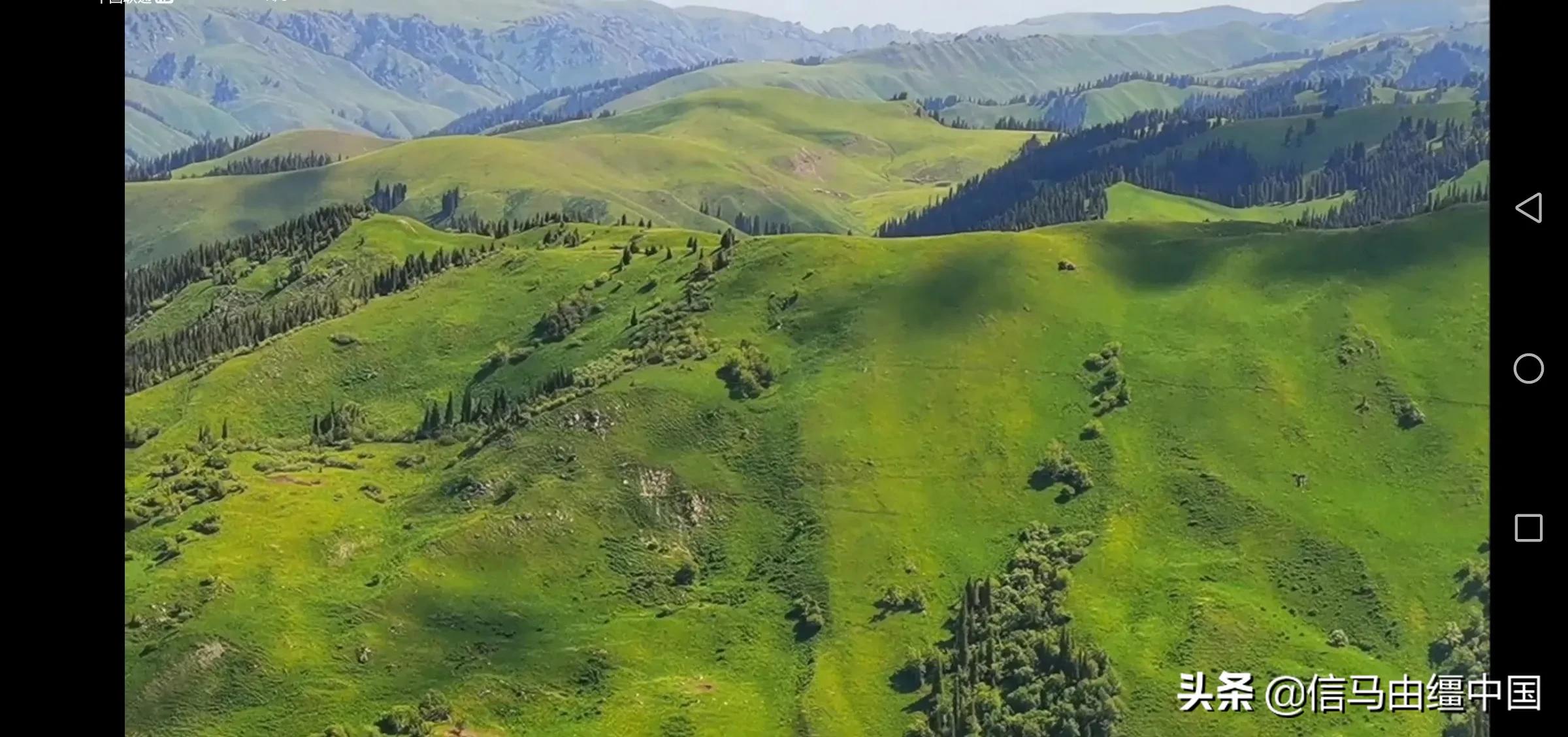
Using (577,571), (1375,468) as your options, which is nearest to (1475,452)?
(1375,468)

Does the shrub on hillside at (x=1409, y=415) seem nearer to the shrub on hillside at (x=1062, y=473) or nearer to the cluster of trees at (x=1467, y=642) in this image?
the cluster of trees at (x=1467, y=642)

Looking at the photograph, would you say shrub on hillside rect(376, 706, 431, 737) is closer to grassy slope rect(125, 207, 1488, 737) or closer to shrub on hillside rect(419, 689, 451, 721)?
shrub on hillside rect(419, 689, 451, 721)

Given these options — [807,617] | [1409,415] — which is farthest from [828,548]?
[1409,415]

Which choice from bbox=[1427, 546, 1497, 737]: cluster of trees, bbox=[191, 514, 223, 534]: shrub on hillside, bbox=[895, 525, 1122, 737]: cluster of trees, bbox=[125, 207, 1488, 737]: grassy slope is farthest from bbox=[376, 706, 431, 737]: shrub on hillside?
bbox=[1427, 546, 1497, 737]: cluster of trees

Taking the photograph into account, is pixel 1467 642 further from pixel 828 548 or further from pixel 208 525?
pixel 208 525

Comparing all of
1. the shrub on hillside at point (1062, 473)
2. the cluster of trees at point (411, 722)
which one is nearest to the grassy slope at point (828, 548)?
the shrub on hillside at point (1062, 473)
